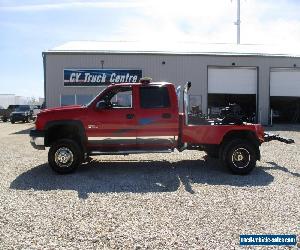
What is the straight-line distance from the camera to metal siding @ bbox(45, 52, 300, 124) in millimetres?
25297

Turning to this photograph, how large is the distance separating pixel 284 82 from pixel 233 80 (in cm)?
390

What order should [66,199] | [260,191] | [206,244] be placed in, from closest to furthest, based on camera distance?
[206,244] < [66,199] < [260,191]

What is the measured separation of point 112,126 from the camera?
30.7 feet

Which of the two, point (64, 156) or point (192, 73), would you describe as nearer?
point (64, 156)

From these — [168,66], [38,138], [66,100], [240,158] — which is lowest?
[240,158]

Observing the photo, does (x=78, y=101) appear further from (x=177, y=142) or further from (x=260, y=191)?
(x=260, y=191)

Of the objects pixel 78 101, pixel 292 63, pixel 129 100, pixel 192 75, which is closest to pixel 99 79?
pixel 78 101

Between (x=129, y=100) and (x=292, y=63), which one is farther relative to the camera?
(x=292, y=63)

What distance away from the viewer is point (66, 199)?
7.05 meters

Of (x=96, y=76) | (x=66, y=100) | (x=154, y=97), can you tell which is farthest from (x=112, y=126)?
(x=66, y=100)

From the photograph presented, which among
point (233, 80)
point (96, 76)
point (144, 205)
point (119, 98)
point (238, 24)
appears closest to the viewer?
point (144, 205)

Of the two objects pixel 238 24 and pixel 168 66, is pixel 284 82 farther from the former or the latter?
pixel 238 24

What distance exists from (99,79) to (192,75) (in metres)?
6.41

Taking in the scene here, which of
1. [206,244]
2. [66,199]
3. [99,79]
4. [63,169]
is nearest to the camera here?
[206,244]
